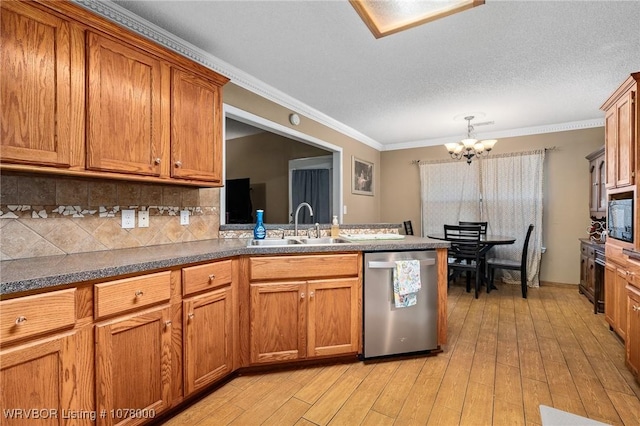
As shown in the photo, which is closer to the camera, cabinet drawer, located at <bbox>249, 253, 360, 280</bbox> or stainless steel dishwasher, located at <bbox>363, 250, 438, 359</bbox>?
cabinet drawer, located at <bbox>249, 253, 360, 280</bbox>

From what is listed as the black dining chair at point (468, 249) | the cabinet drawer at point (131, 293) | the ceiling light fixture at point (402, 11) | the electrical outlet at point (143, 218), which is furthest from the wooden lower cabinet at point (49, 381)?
the black dining chair at point (468, 249)

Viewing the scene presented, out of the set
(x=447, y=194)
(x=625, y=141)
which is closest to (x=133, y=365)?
(x=625, y=141)

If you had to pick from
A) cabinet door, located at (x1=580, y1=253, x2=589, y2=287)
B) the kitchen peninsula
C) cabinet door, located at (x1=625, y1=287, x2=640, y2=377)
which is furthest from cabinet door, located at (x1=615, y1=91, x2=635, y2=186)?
cabinet door, located at (x1=580, y1=253, x2=589, y2=287)

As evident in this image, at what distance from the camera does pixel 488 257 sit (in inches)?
186

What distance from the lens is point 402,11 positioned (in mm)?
1986

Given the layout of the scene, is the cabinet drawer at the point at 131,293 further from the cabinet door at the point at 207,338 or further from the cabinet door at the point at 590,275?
the cabinet door at the point at 590,275

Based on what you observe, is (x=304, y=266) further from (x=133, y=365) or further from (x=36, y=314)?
(x=36, y=314)

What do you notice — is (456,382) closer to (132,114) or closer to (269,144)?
(132,114)

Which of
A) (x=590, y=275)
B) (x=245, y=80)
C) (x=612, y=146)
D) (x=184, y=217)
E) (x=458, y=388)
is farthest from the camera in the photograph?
(x=590, y=275)

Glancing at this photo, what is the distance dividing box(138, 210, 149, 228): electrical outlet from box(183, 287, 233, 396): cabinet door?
30.1 inches

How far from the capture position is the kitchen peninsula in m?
1.18

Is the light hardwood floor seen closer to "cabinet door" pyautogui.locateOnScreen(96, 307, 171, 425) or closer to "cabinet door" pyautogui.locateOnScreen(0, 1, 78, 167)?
"cabinet door" pyautogui.locateOnScreen(96, 307, 171, 425)

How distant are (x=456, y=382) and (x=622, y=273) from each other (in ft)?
5.57

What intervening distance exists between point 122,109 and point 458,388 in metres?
2.73
